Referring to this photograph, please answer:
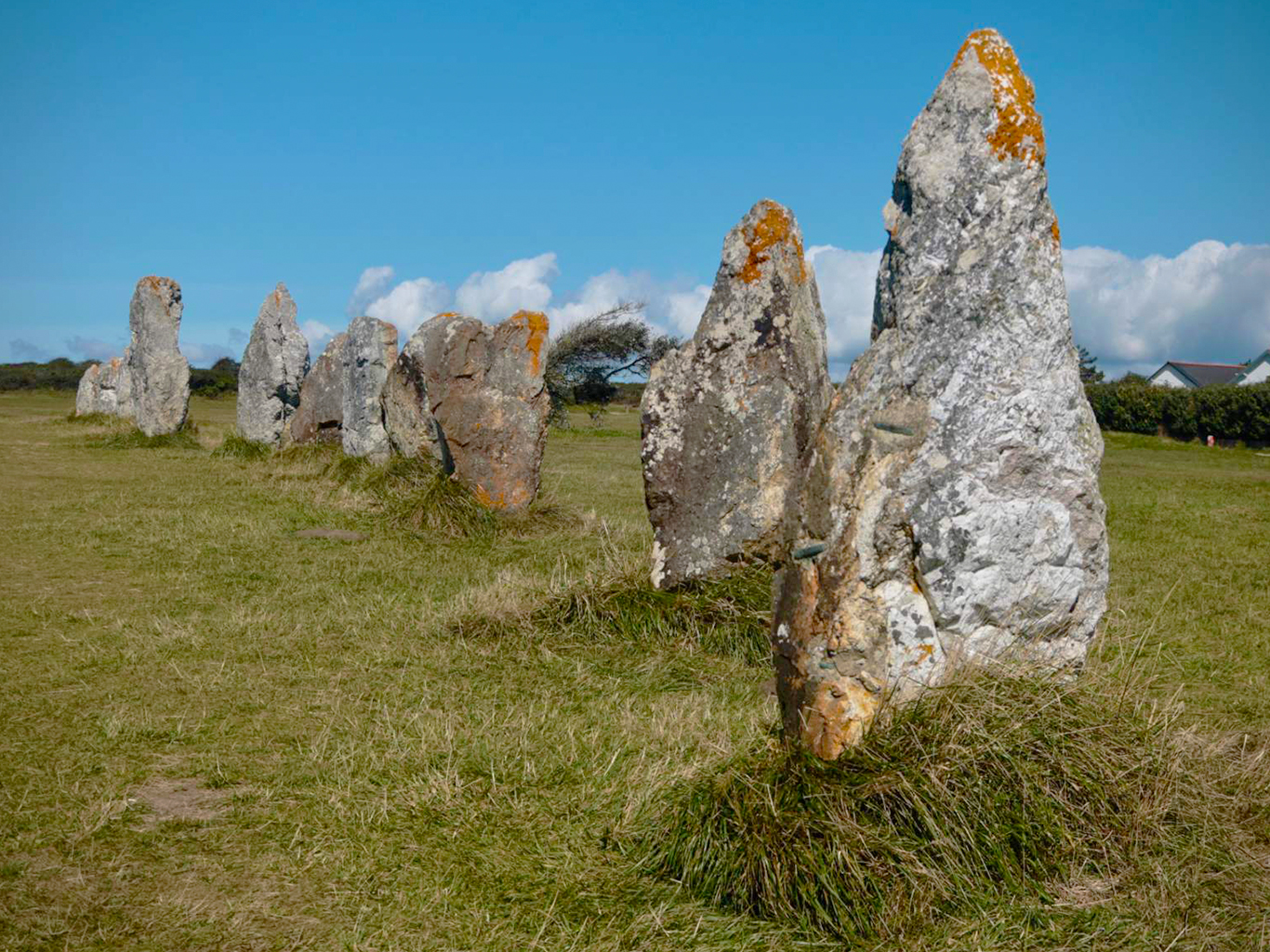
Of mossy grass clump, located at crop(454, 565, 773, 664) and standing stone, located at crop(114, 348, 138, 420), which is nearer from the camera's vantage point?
mossy grass clump, located at crop(454, 565, 773, 664)

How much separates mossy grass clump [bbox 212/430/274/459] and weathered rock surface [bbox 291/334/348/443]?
789 mm

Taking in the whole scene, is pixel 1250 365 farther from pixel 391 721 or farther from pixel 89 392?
pixel 391 721

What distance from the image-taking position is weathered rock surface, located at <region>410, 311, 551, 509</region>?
12.9m

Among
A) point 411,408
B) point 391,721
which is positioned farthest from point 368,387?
point 391,721

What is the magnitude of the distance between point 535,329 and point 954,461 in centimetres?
Answer: 926

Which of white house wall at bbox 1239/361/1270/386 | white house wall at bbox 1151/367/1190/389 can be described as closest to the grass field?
white house wall at bbox 1239/361/1270/386

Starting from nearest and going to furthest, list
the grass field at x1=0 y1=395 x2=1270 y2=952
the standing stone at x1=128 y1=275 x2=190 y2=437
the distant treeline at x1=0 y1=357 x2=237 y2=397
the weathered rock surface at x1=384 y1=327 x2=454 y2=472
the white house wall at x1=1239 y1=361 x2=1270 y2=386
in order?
the grass field at x1=0 y1=395 x2=1270 y2=952 < the weathered rock surface at x1=384 y1=327 x2=454 y2=472 < the standing stone at x1=128 y1=275 x2=190 y2=437 < the distant treeline at x1=0 y1=357 x2=237 y2=397 < the white house wall at x1=1239 y1=361 x2=1270 y2=386

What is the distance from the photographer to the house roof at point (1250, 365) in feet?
218

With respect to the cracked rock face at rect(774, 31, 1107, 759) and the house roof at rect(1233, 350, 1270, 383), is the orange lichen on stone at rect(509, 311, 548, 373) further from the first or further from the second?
the house roof at rect(1233, 350, 1270, 383)

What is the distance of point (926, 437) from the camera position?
4590 mm

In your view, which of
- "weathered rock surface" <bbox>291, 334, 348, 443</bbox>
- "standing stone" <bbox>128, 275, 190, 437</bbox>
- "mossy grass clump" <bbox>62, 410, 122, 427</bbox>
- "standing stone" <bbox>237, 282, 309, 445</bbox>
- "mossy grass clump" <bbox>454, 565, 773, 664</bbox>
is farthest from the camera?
"mossy grass clump" <bbox>62, 410, 122, 427</bbox>

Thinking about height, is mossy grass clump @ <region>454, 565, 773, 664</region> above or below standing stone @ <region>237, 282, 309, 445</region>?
below

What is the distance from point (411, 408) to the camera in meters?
15.0

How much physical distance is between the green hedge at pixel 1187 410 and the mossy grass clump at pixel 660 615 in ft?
103
